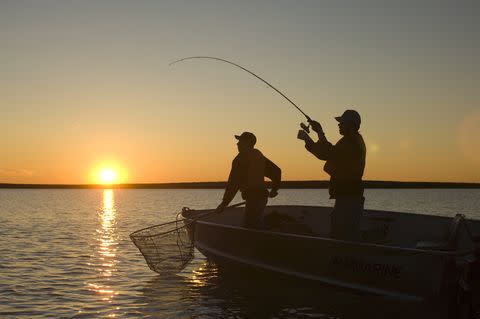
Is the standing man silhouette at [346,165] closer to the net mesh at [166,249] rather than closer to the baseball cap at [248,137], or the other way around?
the baseball cap at [248,137]

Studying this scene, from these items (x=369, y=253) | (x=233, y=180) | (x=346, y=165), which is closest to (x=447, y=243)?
(x=369, y=253)

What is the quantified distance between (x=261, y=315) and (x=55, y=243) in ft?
46.3

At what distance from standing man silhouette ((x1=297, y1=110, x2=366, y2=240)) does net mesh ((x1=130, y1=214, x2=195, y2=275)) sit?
460 centimetres

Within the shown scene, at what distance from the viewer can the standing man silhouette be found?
9141 mm

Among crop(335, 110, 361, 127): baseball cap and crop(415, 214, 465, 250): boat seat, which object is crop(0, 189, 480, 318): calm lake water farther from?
crop(335, 110, 361, 127): baseball cap

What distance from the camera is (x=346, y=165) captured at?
925 cm

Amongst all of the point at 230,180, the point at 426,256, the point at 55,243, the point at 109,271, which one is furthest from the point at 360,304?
the point at 55,243

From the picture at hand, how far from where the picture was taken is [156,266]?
1343cm

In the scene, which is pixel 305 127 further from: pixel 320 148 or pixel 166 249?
pixel 166 249

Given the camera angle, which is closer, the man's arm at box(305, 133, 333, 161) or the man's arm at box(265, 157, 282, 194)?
the man's arm at box(305, 133, 333, 161)

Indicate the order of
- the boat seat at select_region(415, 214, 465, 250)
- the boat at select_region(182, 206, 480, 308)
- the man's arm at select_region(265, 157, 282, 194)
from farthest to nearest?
the man's arm at select_region(265, 157, 282, 194)
the boat seat at select_region(415, 214, 465, 250)
the boat at select_region(182, 206, 480, 308)

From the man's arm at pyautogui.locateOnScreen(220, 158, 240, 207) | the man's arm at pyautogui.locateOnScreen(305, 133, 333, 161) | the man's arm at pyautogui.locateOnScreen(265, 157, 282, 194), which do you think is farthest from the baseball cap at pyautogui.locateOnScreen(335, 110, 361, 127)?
the man's arm at pyautogui.locateOnScreen(265, 157, 282, 194)

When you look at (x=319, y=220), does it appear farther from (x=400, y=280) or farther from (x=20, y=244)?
(x=20, y=244)

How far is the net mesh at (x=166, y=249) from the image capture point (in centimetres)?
1313
